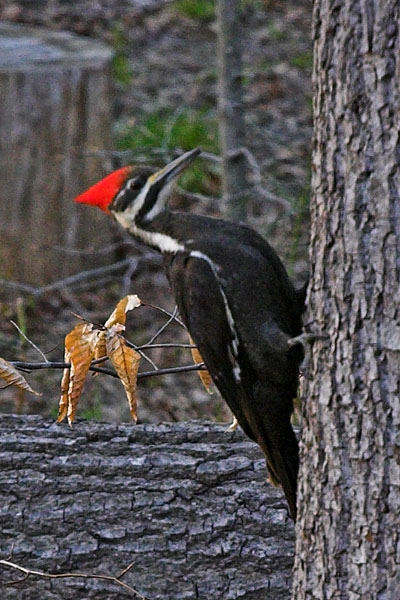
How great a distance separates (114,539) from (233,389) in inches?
22.5

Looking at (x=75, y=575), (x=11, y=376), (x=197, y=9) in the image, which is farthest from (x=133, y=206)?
(x=197, y=9)

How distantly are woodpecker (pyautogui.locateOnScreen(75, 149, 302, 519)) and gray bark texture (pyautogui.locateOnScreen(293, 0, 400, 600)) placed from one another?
36cm

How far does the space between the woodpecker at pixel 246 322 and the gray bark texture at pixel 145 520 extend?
0.22 meters

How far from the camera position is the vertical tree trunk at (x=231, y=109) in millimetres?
4520

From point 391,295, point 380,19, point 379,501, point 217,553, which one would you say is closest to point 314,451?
point 379,501

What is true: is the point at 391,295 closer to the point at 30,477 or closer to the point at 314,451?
the point at 314,451

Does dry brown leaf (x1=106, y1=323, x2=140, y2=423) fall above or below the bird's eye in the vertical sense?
below

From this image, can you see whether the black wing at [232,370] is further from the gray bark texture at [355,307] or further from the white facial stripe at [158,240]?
the gray bark texture at [355,307]

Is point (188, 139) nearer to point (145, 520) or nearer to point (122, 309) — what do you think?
point (122, 309)

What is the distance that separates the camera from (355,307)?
80.7 inches

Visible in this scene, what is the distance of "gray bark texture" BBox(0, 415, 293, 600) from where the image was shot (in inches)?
110

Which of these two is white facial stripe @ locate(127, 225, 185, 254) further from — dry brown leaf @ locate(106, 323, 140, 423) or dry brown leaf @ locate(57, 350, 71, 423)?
dry brown leaf @ locate(57, 350, 71, 423)

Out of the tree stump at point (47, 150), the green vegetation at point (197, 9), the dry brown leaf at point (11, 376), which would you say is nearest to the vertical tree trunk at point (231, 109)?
Answer: the tree stump at point (47, 150)

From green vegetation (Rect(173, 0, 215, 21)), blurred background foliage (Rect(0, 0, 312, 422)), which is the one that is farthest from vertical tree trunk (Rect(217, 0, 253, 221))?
green vegetation (Rect(173, 0, 215, 21))
